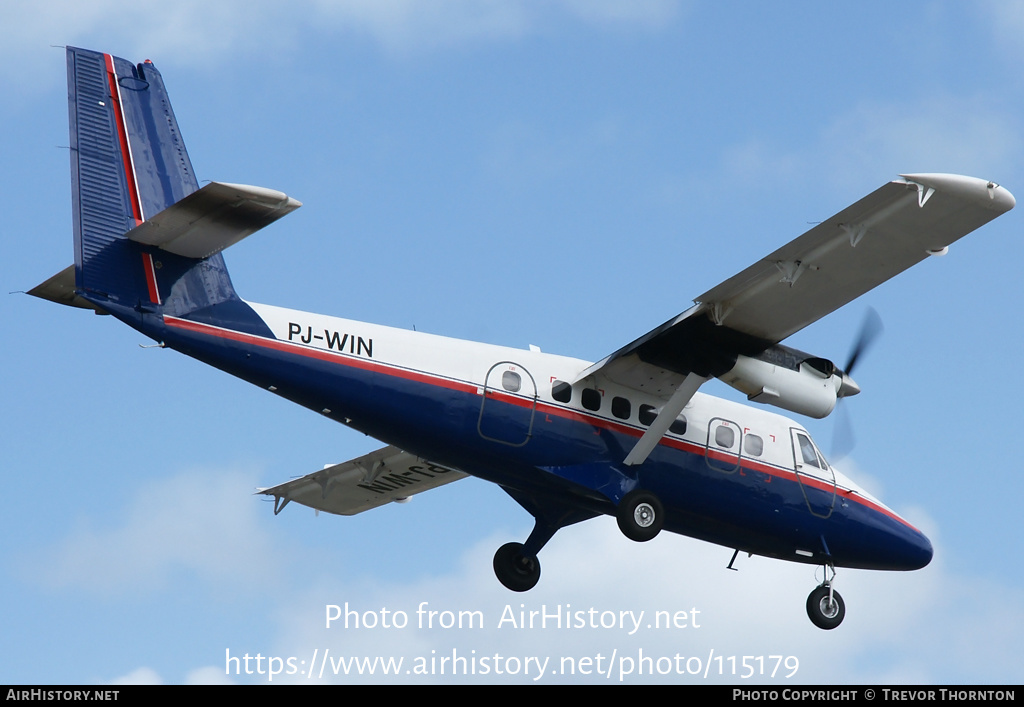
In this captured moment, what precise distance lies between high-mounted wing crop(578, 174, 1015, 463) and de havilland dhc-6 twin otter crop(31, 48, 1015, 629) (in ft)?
0.09

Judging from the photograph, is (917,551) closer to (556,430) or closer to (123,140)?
(556,430)

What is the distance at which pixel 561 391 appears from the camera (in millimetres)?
22875

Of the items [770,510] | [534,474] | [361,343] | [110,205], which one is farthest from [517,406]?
[110,205]

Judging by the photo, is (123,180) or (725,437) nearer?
(123,180)

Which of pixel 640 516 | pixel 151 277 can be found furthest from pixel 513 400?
pixel 151 277

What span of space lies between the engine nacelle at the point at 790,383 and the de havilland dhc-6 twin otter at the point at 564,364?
3cm

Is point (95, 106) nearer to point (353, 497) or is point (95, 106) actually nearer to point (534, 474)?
point (534, 474)

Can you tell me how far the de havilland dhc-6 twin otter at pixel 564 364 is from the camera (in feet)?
67.4

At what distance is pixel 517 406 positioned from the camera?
22.4m

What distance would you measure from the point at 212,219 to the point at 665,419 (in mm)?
7588

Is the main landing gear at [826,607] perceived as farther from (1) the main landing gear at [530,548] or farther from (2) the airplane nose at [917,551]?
(1) the main landing gear at [530,548]

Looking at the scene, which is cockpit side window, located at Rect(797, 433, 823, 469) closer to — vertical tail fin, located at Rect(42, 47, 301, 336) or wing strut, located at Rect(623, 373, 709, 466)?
wing strut, located at Rect(623, 373, 709, 466)
